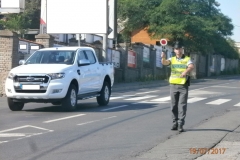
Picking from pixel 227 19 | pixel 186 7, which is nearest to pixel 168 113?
pixel 186 7

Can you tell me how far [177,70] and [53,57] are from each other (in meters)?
5.93

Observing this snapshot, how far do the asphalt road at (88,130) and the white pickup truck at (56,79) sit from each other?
17.3 inches

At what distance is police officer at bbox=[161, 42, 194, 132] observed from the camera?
1153 cm

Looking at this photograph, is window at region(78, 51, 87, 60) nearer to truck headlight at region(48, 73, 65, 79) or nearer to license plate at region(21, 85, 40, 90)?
truck headlight at region(48, 73, 65, 79)

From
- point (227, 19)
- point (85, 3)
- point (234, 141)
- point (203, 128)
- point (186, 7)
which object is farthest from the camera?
point (227, 19)

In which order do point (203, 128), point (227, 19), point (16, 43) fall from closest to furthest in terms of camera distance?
1. point (203, 128)
2. point (16, 43)
3. point (227, 19)

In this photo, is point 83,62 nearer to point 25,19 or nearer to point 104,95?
point 104,95

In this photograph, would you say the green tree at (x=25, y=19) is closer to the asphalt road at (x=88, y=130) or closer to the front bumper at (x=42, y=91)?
the asphalt road at (x=88, y=130)

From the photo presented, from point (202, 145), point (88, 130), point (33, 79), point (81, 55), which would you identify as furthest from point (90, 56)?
point (202, 145)

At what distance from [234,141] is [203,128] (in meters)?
1.99

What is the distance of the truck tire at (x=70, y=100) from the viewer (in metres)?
15.6

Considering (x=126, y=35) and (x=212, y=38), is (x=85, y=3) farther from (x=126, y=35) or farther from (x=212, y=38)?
(x=126, y=35)

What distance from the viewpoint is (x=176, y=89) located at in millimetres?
11570
